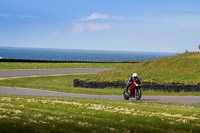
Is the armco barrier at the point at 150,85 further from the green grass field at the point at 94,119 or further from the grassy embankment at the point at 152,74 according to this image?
the green grass field at the point at 94,119

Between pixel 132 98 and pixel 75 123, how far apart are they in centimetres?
1048

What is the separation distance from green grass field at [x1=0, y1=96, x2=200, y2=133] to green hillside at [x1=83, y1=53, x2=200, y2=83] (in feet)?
47.2

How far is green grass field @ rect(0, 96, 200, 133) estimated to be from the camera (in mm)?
10117

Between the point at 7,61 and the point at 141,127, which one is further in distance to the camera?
the point at 7,61

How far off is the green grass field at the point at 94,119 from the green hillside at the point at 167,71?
47.2 feet

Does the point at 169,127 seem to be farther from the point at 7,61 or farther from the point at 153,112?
Result: the point at 7,61

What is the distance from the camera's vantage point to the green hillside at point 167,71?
96.6 feet

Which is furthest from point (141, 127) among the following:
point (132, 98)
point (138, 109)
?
point (132, 98)

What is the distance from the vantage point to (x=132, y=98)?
827 inches

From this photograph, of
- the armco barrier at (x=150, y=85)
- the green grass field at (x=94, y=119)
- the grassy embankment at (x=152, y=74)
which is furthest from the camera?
the grassy embankment at (x=152, y=74)

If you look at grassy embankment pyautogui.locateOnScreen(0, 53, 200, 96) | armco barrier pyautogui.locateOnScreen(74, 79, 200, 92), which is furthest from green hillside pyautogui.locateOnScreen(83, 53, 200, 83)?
armco barrier pyautogui.locateOnScreen(74, 79, 200, 92)

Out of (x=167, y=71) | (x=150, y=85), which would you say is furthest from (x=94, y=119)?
(x=167, y=71)

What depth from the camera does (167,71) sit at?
104ft

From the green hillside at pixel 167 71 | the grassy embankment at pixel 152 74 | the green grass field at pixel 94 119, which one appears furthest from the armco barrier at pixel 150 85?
the green grass field at pixel 94 119
